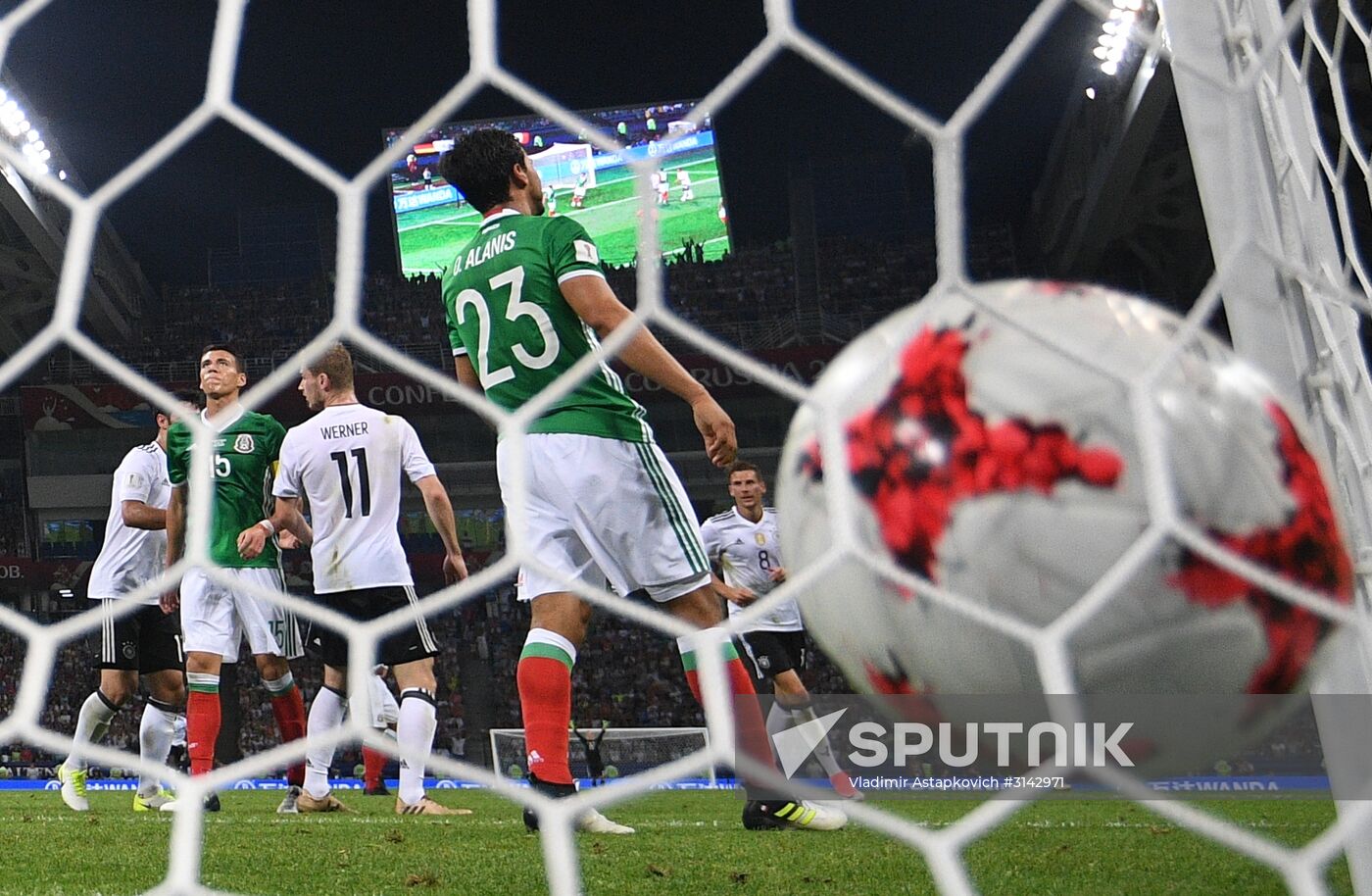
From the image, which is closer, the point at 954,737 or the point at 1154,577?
the point at 1154,577

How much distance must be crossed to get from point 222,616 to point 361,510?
61cm

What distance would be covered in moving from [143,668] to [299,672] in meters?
11.0

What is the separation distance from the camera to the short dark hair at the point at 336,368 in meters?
2.99

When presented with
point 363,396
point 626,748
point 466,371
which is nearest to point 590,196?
point 363,396

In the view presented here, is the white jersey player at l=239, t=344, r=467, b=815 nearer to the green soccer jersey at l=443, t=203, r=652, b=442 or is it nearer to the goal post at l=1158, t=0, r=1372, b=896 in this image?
the green soccer jersey at l=443, t=203, r=652, b=442

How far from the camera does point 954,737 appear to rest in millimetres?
997

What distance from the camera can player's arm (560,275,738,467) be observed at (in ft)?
5.74

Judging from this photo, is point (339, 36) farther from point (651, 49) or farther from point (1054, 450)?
point (1054, 450)

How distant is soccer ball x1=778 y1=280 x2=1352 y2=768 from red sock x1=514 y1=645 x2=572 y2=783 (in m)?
1.15

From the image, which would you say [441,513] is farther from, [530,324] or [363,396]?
[363,396]

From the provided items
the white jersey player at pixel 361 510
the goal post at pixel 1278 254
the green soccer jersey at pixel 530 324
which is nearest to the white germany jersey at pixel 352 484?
the white jersey player at pixel 361 510

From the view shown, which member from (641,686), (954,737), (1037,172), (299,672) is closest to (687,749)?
(641,686)

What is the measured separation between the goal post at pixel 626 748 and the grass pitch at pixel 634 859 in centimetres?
599

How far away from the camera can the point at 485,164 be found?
214 centimetres
